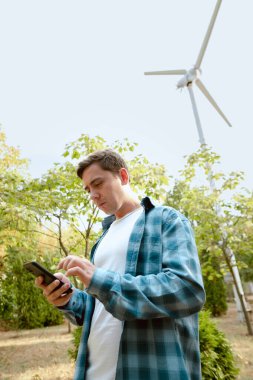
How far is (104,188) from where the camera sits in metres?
1.53

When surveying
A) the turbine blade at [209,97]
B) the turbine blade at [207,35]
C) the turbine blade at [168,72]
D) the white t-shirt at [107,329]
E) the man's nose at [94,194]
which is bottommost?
the white t-shirt at [107,329]

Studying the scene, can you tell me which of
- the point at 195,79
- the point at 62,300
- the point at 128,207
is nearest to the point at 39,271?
the point at 62,300

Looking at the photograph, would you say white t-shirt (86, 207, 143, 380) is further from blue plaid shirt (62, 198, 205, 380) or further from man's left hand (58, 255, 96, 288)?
man's left hand (58, 255, 96, 288)

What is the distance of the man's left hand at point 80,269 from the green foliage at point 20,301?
40.0 feet

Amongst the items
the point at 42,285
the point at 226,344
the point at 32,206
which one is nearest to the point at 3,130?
the point at 32,206

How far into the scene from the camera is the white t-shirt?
3.99 feet

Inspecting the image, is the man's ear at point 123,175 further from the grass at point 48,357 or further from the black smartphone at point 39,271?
the grass at point 48,357

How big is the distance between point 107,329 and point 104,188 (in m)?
0.63

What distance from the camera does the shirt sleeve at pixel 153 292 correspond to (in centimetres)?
102

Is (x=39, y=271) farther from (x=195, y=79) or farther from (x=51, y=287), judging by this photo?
(x=195, y=79)

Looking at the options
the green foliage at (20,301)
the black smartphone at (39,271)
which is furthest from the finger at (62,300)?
the green foliage at (20,301)

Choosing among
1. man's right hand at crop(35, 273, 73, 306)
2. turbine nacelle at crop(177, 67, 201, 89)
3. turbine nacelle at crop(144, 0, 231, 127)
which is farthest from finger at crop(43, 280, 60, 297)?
turbine nacelle at crop(177, 67, 201, 89)

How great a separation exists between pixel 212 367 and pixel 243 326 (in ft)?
22.3

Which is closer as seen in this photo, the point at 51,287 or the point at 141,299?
the point at 141,299
